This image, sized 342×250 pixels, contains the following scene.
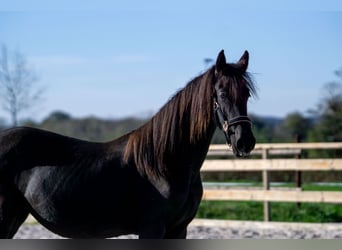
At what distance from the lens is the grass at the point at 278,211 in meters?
7.40

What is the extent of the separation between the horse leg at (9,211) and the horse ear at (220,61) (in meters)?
1.37

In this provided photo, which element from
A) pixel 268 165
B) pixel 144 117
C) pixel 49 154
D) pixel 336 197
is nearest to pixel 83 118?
pixel 144 117

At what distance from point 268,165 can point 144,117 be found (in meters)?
4.98

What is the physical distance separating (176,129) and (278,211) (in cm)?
533

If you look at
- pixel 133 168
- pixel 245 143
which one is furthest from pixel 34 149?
pixel 245 143

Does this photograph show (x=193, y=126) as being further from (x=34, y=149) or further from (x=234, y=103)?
(x=34, y=149)

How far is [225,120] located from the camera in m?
2.84

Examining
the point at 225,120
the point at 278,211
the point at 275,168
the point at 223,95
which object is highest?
the point at 223,95

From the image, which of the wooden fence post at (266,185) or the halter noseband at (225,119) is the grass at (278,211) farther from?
the halter noseband at (225,119)

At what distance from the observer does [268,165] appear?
24.4 ft

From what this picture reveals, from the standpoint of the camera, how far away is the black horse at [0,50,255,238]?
2.85m

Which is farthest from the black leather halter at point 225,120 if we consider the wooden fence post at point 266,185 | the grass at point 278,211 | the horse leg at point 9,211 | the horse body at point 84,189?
the grass at point 278,211

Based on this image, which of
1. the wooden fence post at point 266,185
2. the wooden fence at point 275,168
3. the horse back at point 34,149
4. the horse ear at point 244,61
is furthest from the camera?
the wooden fence post at point 266,185

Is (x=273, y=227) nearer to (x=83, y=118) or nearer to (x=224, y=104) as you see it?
(x=224, y=104)
